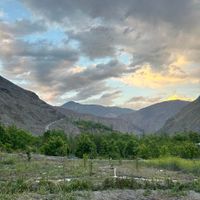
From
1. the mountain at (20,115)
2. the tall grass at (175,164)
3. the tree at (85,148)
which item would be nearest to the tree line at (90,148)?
the tree at (85,148)

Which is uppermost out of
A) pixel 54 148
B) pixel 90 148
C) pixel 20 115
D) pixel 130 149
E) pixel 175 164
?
pixel 20 115

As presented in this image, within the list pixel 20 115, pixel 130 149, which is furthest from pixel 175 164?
pixel 20 115

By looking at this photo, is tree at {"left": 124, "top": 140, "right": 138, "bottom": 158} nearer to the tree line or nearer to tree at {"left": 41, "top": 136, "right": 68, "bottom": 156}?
the tree line

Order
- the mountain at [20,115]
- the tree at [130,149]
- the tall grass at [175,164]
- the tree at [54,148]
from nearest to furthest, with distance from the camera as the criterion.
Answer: the tall grass at [175,164]
the tree at [54,148]
the tree at [130,149]
the mountain at [20,115]

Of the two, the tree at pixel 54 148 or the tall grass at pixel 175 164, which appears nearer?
the tall grass at pixel 175 164

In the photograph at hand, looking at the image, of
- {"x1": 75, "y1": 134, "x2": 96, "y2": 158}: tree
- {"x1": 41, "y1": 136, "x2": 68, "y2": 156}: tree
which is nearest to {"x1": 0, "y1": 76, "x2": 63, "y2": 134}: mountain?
{"x1": 75, "y1": 134, "x2": 96, "y2": 158}: tree

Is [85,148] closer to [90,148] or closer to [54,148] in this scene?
[90,148]

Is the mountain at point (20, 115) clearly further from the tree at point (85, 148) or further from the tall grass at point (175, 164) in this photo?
the tall grass at point (175, 164)

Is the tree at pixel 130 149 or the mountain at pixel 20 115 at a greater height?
the mountain at pixel 20 115

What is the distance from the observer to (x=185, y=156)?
82438mm

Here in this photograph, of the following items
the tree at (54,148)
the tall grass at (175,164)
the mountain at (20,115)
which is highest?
the mountain at (20,115)

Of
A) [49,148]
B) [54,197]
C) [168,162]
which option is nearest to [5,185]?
[54,197]

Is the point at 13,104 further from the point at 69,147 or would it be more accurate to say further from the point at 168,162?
the point at 168,162

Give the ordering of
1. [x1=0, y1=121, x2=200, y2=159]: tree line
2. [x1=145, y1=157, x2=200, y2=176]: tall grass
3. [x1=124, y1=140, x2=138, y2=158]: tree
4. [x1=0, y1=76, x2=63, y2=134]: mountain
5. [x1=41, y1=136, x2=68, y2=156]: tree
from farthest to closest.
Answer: [x1=0, y1=76, x2=63, y2=134]: mountain → [x1=124, y1=140, x2=138, y2=158]: tree → [x1=0, y1=121, x2=200, y2=159]: tree line → [x1=41, y1=136, x2=68, y2=156]: tree → [x1=145, y1=157, x2=200, y2=176]: tall grass
